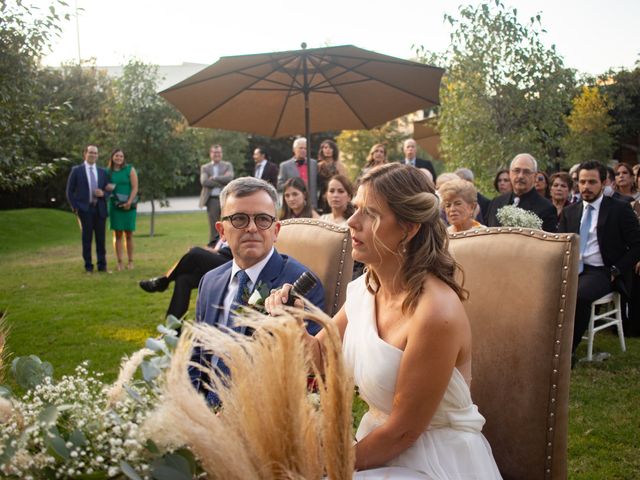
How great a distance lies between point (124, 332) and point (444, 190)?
4.10m

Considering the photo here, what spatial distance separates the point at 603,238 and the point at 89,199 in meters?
9.45

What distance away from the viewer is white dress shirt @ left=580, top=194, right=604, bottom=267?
22.3 feet

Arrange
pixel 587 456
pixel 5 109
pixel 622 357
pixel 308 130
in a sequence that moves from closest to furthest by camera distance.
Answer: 1. pixel 587 456
2. pixel 622 357
3. pixel 5 109
4. pixel 308 130

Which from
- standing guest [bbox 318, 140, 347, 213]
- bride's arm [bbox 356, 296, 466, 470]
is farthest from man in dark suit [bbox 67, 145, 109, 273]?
bride's arm [bbox 356, 296, 466, 470]

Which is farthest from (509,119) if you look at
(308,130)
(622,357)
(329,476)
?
(329,476)

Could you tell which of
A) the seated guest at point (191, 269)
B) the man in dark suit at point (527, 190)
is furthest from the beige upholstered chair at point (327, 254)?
the man in dark suit at point (527, 190)

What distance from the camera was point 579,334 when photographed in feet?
20.5

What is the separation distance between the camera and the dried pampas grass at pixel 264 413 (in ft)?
3.73

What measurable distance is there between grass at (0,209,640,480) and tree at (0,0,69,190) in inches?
76.6

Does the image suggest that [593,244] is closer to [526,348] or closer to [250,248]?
[250,248]

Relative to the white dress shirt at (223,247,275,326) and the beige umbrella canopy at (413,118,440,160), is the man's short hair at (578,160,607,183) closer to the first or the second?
the white dress shirt at (223,247,275,326)

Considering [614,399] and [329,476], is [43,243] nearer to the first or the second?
[614,399]

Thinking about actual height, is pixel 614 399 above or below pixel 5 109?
below

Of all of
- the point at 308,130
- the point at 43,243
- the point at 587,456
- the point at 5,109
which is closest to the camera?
the point at 587,456
